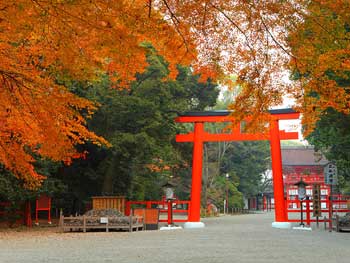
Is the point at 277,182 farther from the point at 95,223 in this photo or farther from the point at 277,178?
the point at 95,223

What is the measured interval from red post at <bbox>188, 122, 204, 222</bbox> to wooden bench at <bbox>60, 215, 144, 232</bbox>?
12.3 ft

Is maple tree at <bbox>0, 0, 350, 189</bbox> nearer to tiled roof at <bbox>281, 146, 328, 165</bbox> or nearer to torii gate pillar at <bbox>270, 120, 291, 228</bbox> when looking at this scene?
torii gate pillar at <bbox>270, 120, 291, 228</bbox>

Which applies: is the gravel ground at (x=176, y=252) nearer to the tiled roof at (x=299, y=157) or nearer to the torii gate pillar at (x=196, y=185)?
→ the torii gate pillar at (x=196, y=185)

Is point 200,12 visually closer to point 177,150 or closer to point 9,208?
point 9,208

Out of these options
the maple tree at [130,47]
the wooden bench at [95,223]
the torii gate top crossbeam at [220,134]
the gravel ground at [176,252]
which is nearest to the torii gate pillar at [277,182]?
the torii gate top crossbeam at [220,134]

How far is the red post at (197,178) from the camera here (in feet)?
66.9

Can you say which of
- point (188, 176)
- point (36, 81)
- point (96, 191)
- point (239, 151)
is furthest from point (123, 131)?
point (239, 151)

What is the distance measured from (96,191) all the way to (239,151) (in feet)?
74.7

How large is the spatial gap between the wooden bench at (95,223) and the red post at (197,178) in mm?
3742

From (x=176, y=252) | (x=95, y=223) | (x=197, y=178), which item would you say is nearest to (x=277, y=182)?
(x=197, y=178)

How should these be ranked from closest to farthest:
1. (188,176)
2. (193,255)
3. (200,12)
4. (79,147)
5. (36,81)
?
1. (200,12)
2. (36,81)
3. (193,255)
4. (79,147)
5. (188,176)

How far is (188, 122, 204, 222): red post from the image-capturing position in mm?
20391

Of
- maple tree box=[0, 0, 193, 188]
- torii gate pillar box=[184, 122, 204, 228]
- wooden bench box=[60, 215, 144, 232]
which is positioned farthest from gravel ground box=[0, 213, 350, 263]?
torii gate pillar box=[184, 122, 204, 228]

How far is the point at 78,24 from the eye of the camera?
527 cm
